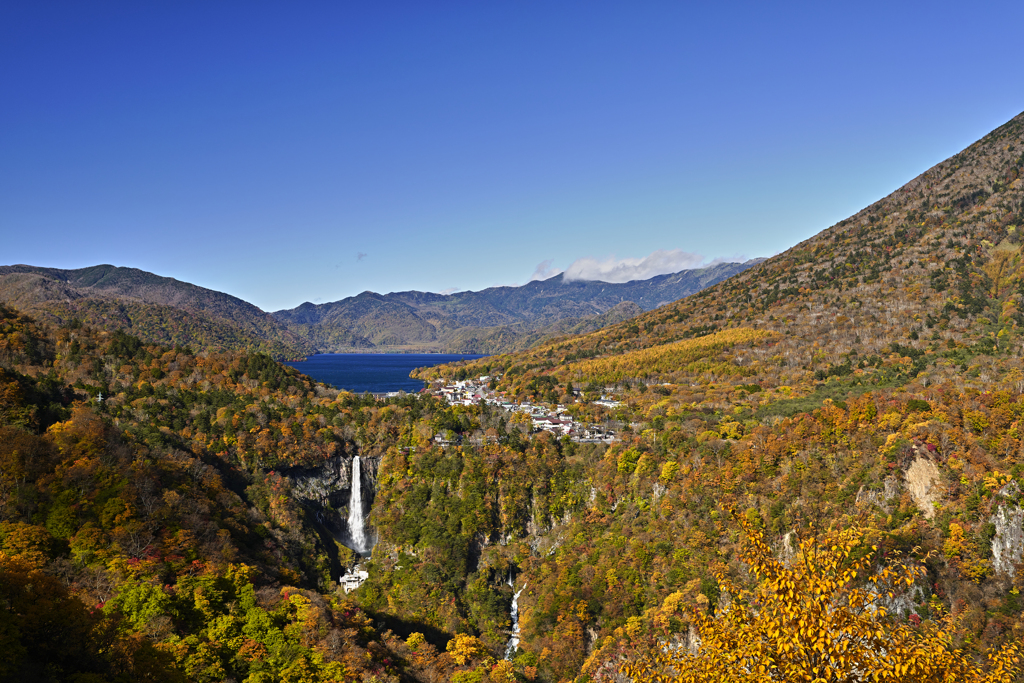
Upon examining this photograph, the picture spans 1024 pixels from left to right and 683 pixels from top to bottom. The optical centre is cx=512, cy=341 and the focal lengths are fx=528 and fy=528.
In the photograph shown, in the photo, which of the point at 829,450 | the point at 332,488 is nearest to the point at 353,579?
the point at 332,488

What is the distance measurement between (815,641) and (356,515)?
3367 inches

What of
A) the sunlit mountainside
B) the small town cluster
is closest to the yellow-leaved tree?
the sunlit mountainside

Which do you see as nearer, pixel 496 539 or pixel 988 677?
→ pixel 988 677

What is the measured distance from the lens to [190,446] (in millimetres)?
77875

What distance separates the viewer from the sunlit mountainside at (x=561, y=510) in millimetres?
25797

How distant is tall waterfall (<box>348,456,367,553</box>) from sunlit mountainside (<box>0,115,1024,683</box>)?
2.15ft

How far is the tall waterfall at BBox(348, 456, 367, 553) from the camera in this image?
8469cm

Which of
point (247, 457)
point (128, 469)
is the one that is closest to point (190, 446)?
point (247, 457)

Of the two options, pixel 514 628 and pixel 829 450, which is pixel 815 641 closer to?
pixel 829 450

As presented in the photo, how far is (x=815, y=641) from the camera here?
1072 centimetres

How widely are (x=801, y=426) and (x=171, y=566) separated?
69.0 m

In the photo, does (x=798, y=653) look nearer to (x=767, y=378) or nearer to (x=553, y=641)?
(x=553, y=641)

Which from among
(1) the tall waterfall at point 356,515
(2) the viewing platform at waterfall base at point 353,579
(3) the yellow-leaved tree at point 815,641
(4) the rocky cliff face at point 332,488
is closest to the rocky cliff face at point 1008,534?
(3) the yellow-leaved tree at point 815,641

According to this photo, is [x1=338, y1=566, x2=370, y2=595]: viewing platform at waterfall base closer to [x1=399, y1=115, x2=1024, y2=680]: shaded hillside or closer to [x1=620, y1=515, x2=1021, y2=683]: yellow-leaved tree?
[x1=399, y1=115, x2=1024, y2=680]: shaded hillside
